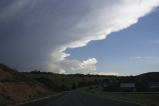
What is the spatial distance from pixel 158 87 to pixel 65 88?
62.2 metres

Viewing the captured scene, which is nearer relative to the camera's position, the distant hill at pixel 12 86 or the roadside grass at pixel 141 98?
the roadside grass at pixel 141 98

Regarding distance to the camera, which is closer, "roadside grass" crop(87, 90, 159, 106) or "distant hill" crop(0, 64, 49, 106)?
"roadside grass" crop(87, 90, 159, 106)

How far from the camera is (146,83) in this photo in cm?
14412

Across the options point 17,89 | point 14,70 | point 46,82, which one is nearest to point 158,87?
point 46,82

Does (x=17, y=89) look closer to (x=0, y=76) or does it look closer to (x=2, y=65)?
(x=0, y=76)

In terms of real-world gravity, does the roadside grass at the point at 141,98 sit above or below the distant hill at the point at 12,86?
below

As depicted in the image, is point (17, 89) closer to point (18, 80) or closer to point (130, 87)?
point (18, 80)

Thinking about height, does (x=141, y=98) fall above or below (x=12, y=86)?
below

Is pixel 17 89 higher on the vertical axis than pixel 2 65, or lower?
lower

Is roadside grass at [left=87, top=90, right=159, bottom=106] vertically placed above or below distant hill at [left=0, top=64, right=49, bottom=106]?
below

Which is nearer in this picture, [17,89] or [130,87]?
[17,89]

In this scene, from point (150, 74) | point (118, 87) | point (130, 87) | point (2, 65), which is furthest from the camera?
point (150, 74)

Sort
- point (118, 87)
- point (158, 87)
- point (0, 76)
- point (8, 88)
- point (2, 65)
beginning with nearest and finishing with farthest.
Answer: point (8, 88)
point (0, 76)
point (2, 65)
point (158, 87)
point (118, 87)

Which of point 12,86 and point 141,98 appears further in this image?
point 12,86
